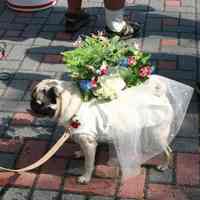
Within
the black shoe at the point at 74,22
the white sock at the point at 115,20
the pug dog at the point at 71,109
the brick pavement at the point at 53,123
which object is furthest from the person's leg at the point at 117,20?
the pug dog at the point at 71,109

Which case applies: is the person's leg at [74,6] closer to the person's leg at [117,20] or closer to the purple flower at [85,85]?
the person's leg at [117,20]

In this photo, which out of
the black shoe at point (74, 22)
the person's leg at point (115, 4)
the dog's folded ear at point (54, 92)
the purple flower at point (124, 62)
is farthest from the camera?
the black shoe at point (74, 22)

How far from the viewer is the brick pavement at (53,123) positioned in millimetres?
3301

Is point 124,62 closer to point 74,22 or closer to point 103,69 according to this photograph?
point 103,69

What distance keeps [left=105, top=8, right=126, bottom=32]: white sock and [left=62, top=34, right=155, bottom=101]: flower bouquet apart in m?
1.80

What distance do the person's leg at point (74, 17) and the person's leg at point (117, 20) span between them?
1.08ft

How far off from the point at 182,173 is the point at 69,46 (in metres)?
2.06

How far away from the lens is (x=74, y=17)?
519 cm

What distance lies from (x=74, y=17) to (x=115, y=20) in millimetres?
441

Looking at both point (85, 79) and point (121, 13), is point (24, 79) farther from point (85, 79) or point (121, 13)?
point (85, 79)

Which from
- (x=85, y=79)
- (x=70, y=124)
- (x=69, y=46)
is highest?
(x=85, y=79)

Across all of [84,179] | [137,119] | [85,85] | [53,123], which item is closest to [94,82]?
[85,85]

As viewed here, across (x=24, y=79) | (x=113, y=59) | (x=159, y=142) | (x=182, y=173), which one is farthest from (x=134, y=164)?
(x=24, y=79)

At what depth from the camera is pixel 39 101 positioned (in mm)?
2992
